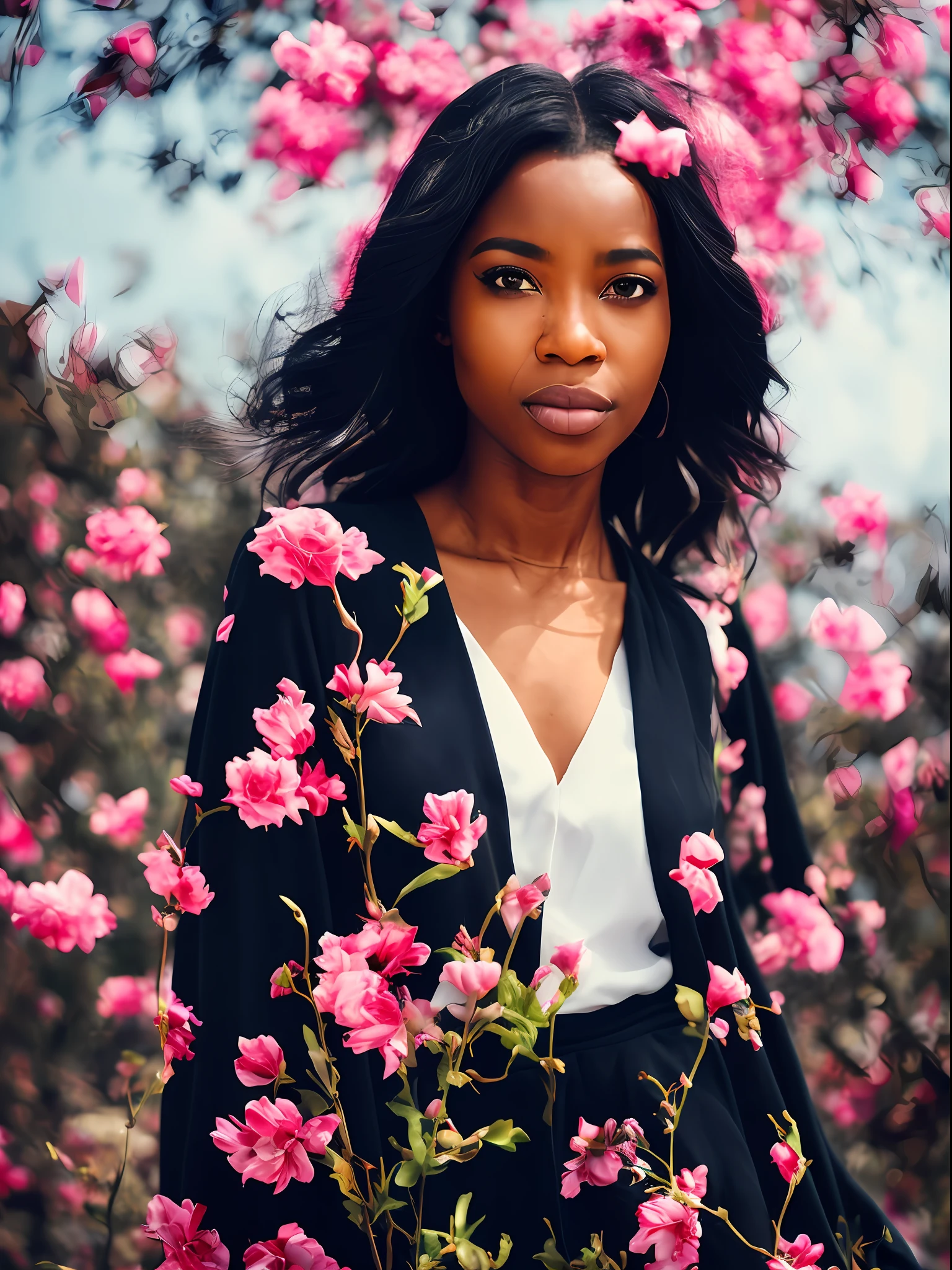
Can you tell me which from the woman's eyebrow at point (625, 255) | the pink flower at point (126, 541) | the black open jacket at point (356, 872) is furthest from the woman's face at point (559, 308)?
the pink flower at point (126, 541)

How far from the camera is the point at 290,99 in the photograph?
1516 mm

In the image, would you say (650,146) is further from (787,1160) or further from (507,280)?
(787,1160)

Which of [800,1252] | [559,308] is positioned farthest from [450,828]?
[800,1252]

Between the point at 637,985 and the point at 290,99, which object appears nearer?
the point at 637,985

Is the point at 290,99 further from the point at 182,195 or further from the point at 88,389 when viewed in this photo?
the point at 88,389

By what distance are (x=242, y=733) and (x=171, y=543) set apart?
0.63 metres

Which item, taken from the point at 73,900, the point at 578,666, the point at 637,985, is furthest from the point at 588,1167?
the point at 73,900

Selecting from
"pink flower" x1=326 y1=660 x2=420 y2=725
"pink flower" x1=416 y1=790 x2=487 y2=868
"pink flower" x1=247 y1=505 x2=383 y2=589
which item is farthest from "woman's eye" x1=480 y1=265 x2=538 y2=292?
"pink flower" x1=416 y1=790 x2=487 y2=868

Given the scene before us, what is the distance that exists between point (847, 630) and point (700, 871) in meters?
0.65

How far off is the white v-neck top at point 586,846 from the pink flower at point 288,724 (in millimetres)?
216

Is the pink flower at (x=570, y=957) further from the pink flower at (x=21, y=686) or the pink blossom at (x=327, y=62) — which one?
the pink blossom at (x=327, y=62)

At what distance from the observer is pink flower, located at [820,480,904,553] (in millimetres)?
1643

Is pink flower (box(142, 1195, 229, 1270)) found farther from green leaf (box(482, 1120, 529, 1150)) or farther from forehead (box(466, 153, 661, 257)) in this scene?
forehead (box(466, 153, 661, 257))

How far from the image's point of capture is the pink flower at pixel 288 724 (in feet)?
3.32
